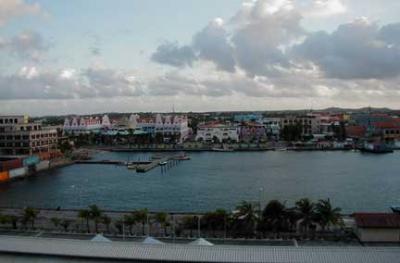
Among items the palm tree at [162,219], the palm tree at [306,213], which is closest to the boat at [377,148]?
the palm tree at [306,213]

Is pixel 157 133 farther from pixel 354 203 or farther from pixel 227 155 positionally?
pixel 354 203

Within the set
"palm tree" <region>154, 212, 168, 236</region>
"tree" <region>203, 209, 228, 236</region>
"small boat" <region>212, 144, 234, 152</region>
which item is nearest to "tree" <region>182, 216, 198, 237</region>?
"tree" <region>203, 209, 228, 236</region>

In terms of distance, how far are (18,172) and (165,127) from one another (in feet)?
77.0

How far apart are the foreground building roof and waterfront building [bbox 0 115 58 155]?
23525 millimetres

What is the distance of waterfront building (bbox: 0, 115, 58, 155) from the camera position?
29906 mm

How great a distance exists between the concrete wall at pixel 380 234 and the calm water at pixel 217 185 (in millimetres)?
5040

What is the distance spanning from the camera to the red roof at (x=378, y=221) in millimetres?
9938

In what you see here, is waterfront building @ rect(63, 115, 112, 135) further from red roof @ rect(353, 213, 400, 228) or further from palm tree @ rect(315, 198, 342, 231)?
red roof @ rect(353, 213, 400, 228)

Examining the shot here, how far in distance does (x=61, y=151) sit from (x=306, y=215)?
25822 mm

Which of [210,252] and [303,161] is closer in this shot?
[210,252]

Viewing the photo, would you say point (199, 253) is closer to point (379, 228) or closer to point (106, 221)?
point (379, 228)

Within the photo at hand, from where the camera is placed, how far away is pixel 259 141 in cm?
4500

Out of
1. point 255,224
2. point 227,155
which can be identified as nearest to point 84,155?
point 227,155

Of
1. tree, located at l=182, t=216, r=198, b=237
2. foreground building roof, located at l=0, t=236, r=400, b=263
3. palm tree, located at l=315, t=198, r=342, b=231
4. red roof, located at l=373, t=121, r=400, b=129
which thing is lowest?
tree, located at l=182, t=216, r=198, b=237
